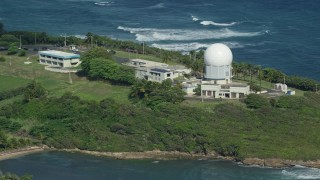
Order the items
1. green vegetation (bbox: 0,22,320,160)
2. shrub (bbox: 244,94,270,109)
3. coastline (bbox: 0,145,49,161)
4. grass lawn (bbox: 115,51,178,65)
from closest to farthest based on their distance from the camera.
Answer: green vegetation (bbox: 0,22,320,160)
coastline (bbox: 0,145,49,161)
shrub (bbox: 244,94,270,109)
grass lawn (bbox: 115,51,178,65)

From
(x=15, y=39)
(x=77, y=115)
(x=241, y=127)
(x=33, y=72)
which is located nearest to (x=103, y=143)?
(x=77, y=115)

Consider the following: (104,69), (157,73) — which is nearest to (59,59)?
(104,69)

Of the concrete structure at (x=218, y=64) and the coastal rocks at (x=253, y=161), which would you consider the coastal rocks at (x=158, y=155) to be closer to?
the coastal rocks at (x=253, y=161)

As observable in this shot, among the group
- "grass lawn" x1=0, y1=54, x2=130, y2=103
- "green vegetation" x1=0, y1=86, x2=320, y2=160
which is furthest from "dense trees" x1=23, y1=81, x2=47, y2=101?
"green vegetation" x1=0, y1=86, x2=320, y2=160

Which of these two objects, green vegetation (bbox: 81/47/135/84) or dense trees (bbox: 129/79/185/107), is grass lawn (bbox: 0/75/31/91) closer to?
green vegetation (bbox: 81/47/135/84)

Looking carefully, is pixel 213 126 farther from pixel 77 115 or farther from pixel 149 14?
pixel 149 14

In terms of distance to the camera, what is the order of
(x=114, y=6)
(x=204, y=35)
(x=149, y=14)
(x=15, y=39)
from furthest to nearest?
1. (x=114, y=6)
2. (x=149, y=14)
3. (x=204, y=35)
4. (x=15, y=39)

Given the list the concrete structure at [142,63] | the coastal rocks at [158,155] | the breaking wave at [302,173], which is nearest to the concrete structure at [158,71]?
the concrete structure at [142,63]
